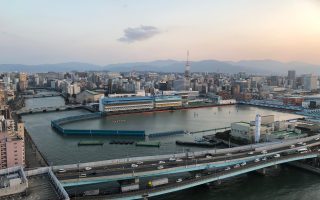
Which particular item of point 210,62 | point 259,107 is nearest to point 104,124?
point 259,107

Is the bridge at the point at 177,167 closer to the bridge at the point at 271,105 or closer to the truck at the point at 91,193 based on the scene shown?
the truck at the point at 91,193

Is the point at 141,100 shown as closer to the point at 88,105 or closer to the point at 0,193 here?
the point at 88,105

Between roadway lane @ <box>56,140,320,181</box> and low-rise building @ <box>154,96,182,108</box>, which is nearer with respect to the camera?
roadway lane @ <box>56,140,320,181</box>

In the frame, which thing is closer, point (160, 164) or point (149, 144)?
point (160, 164)

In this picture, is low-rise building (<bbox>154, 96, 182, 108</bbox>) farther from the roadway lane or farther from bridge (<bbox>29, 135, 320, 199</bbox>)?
the roadway lane

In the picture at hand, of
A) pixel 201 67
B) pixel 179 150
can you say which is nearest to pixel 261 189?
pixel 179 150

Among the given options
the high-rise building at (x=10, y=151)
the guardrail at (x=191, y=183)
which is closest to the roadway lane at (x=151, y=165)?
the guardrail at (x=191, y=183)

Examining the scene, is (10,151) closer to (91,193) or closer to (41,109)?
(91,193)

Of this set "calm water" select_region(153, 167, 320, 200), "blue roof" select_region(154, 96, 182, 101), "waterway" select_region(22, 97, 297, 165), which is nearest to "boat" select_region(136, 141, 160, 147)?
"waterway" select_region(22, 97, 297, 165)
